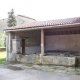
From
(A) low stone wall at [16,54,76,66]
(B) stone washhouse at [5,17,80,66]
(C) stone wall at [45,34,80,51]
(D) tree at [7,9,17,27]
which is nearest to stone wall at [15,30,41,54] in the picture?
(B) stone washhouse at [5,17,80,66]

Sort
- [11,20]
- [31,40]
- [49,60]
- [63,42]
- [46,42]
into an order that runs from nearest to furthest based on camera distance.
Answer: [49,60] → [31,40] → [63,42] → [46,42] → [11,20]

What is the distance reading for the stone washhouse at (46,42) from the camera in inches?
451

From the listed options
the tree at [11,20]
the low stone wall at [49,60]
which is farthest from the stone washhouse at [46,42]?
the tree at [11,20]

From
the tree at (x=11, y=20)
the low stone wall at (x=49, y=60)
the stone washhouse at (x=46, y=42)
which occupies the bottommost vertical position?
the low stone wall at (x=49, y=60)

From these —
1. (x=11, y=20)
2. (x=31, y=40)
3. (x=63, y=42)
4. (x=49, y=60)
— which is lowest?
(x=49, y=60)

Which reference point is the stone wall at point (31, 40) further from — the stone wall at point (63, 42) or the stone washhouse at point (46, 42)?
the stone wall at point (63, 42)

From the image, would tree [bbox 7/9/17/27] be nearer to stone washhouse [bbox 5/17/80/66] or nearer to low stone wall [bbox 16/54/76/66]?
stone washhouse [bbox 5/17/80/66]

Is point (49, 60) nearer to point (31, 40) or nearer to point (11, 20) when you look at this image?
point (31, 40)

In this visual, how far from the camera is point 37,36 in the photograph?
57.2 ft

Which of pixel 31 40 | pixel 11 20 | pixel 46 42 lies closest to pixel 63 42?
pixel 46 42

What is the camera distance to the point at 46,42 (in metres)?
18.2

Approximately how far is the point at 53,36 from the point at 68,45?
225 cm

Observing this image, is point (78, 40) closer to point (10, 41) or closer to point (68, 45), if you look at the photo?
point (68, 45)

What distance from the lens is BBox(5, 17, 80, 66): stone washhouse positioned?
11.5 metres
